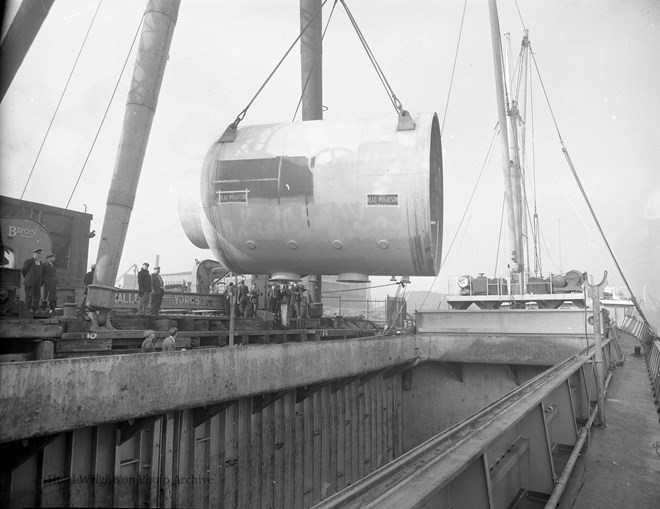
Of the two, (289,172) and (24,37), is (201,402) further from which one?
(24,37)

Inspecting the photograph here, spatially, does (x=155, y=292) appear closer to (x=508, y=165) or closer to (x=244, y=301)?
(x=244, y=301)

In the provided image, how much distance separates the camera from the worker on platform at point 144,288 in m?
10.2

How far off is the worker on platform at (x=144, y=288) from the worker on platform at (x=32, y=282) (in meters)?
2.32

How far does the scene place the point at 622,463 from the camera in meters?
4.77

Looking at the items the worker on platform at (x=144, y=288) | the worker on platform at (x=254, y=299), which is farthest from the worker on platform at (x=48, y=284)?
the worker on platform at (x=254, y=299)

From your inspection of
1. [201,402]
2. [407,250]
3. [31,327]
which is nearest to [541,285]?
[407,250]

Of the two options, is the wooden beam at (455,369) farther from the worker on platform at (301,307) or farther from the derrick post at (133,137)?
the derrick post at (133,137)

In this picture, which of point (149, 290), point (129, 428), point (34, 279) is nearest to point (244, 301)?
A: point (149, 290)

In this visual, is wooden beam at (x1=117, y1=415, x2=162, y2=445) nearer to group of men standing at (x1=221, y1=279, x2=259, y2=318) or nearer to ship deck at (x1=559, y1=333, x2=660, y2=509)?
ship deck at (x1=559, y1=333, x2=660, y2=509)

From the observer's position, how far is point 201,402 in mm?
5750

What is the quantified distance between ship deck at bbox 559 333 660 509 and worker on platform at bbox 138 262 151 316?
27.9 feet

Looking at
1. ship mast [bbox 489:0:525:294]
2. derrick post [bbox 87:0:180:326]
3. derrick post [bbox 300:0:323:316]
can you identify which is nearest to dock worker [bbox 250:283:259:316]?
Result: derrick post [bbox 300:0:323:316]

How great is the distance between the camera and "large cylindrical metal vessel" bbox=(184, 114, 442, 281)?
20.0 ft

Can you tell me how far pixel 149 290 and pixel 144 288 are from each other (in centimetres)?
12
